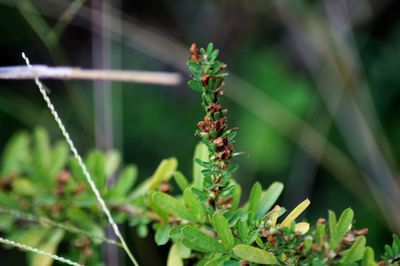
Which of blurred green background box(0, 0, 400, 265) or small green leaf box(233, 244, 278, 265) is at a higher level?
blurred green background box(0, 0, 400, 265)

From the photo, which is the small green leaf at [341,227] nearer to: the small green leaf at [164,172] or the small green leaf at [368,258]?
the small green leaf at [368,258]

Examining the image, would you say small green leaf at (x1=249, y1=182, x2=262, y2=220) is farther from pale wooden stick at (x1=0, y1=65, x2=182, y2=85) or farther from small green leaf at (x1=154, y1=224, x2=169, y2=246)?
pale wooden stick at (x1=0, y1=65, x2=182, y2=85)

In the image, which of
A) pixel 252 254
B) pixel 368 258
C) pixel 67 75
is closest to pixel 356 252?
pixel 368 258

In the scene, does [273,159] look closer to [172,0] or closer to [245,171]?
[245,171]

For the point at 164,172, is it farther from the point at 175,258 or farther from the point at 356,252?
the point at 356,252

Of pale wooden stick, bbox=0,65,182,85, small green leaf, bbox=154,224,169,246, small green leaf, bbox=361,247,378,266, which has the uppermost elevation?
pale wooden stick, bbox=0,65,182,85

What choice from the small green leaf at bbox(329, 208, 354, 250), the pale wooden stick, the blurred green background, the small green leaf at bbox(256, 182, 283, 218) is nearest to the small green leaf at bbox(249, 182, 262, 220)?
the small green leaf at bbox(256, 182, 283, 218)
